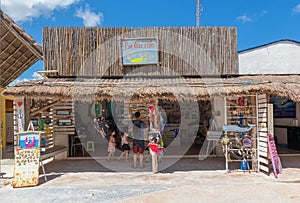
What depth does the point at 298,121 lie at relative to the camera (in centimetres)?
1164

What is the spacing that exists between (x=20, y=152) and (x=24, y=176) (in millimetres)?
619

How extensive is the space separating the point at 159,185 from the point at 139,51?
5.21 metres

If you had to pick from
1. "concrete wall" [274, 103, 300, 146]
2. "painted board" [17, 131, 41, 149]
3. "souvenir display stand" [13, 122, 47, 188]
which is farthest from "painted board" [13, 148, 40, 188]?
"concrete wall" [274, 103, 300, 146]

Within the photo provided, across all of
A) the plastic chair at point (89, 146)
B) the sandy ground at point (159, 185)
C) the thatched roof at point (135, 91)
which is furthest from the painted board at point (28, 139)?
the plastic chair at point (89, 146)

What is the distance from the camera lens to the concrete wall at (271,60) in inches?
430

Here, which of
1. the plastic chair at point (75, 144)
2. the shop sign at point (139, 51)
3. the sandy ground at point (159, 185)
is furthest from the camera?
the plastic chair at point (75, 144)

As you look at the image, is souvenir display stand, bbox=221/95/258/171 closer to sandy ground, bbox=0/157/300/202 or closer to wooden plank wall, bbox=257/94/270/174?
wooden plank wall, bbox=257/94/270/174

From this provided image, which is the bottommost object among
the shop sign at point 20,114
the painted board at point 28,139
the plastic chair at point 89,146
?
the plastic chair at point 89,146

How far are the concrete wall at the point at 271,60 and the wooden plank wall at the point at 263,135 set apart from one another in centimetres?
359

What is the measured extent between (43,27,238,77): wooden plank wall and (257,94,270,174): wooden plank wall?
3010 mm

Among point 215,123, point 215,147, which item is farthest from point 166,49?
point 215,147

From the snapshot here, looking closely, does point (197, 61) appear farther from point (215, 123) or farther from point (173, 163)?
point (173, 163)

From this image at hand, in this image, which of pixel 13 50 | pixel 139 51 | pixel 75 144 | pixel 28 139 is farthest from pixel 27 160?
pixel 13 50

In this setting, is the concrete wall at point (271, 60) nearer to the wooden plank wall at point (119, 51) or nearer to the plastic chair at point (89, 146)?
the wooden plank wall at point (119, 51)
